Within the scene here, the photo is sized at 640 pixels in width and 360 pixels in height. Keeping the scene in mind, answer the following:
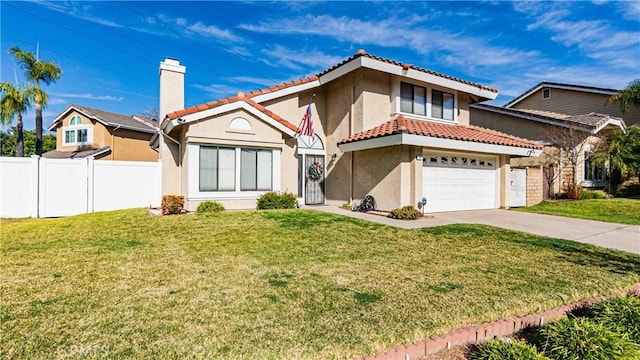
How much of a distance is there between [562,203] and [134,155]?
102ft

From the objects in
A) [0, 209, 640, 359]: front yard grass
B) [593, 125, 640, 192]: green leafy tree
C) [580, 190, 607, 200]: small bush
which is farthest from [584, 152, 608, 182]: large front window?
[0, 209, 640, 359]: front yard grass

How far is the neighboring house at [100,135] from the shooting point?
26.2 m

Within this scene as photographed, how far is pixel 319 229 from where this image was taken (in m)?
9.37

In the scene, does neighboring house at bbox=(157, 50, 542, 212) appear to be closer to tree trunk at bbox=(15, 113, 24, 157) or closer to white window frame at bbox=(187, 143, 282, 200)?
white window frame at bbox=(187, 143, 282, 200)

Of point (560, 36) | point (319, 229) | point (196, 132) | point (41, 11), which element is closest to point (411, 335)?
point (319, 229)

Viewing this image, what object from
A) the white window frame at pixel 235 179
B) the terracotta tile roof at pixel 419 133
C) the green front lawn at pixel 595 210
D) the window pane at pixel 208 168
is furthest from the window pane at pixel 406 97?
the window pane at pixel 208 168

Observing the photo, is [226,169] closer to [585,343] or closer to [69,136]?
[585,343]

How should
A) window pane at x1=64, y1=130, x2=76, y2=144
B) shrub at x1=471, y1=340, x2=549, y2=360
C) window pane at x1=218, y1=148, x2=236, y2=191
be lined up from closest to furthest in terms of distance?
shrub at x1=471, y1=340, x2=549, y2=360 < window pane at x1=218, y1=148, x2=236, y2=191 < window pane at x1=64, y1=130, x2=76, y2=144

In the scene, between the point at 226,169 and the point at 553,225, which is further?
the point at 226,169

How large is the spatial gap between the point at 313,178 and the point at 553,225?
10.1 metres

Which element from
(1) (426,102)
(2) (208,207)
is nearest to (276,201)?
(2) (208,207)

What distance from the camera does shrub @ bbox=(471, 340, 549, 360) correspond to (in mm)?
3180

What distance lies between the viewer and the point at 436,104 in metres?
16.2

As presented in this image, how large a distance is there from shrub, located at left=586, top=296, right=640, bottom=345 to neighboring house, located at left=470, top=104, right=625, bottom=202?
45.4 ft
